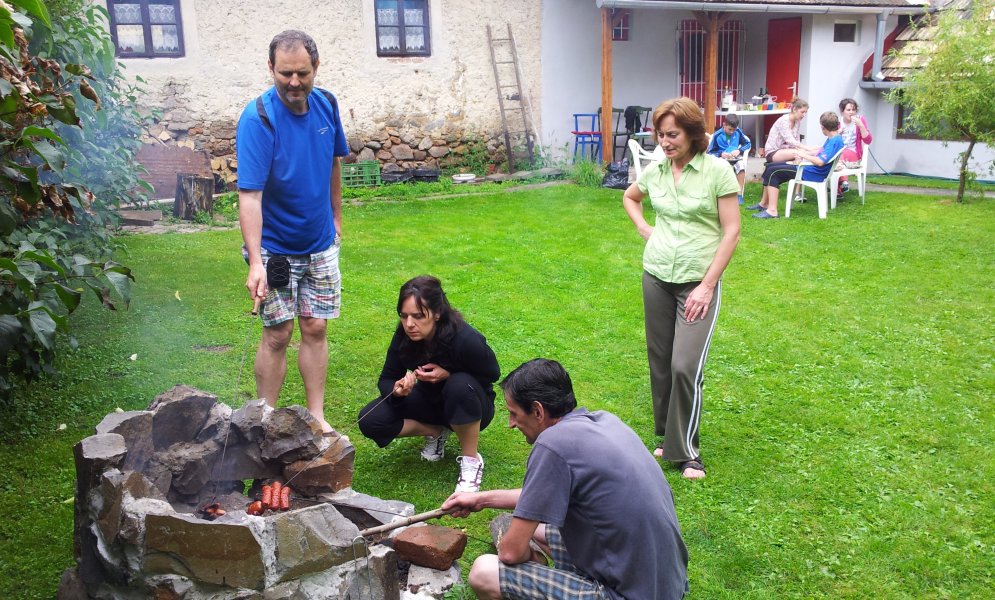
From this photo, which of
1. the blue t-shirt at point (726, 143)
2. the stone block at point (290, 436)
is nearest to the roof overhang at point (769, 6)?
the blue t-shirt at point (726, 143)

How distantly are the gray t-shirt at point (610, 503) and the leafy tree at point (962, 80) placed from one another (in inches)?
394

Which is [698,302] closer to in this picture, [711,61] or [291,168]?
[291,168]

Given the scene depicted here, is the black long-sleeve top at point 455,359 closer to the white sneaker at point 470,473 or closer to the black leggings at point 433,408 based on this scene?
the black leggings at point 433,408

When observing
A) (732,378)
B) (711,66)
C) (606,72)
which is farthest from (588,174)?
(732,378)

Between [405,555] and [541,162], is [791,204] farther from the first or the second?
[405,555]

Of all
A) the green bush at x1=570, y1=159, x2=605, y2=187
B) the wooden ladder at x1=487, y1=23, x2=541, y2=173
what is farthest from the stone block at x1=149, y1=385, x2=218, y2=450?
the wooden ladder at x1=487, y1=23, x2=541, y2=173

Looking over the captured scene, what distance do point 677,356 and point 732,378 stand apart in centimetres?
156

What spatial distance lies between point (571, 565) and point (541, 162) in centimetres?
1285

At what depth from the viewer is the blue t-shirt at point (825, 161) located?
35.8 ft

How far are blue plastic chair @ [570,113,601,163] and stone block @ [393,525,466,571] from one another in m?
12.7

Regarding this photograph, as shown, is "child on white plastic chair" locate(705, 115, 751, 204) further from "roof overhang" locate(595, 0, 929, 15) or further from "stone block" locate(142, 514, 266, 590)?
"stone block" locate(142, 514, 266, 590)

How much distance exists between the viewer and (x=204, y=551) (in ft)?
8.80

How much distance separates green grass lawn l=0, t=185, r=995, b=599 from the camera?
3590 millimetres

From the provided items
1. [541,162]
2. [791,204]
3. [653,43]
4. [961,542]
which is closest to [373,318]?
[961,542]
